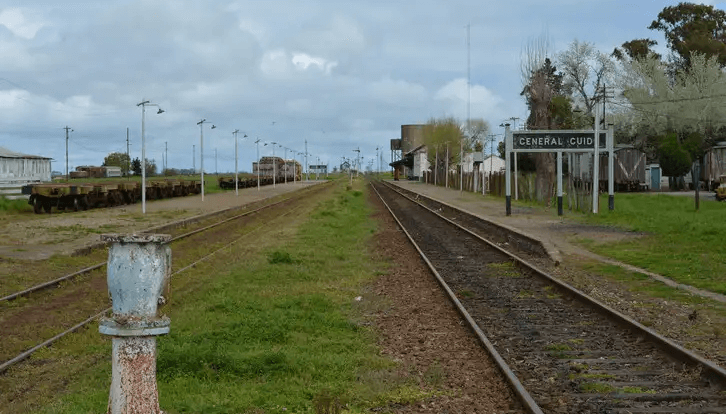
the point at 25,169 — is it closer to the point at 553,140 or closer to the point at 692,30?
the point at 553,140

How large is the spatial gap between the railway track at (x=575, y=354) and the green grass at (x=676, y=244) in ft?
9.62

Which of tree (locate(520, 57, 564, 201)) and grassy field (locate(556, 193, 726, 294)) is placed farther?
tree (locate(520, 57, 564, 201))

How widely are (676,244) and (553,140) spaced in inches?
541

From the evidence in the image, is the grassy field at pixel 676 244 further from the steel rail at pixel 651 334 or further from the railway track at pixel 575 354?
the railway track at pixel 575 354

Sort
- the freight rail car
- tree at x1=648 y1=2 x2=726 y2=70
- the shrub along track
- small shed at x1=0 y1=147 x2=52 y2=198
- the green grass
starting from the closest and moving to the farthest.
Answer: the shrub along track, the green grass, the freight rail car, small shed at x1=0 y1=147 x2=52 y2=198, tree at x1=648 y1=2 x2=726 y2=70

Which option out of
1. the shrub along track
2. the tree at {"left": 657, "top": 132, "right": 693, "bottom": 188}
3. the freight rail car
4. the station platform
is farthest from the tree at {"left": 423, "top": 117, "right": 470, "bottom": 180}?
the shrub along track

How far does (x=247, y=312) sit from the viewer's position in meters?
10.9

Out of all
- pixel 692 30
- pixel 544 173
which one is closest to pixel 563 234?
pixel 544 173

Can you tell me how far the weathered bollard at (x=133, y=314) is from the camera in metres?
4.33

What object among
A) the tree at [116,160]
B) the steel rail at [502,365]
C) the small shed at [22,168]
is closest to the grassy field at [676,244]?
the steel rail at [502,365]

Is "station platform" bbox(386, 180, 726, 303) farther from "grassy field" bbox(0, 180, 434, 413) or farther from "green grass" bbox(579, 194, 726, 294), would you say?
"grassy field" bbox(0, 180, 434, 413)

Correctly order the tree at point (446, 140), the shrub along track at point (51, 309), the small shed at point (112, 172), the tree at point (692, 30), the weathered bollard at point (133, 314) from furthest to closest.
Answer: the small shed at point (112, 172), the tree at point (446, 140), the tree at point (692, 30), the shrub along track at point (51, 309), the weathered bollard at point (133, 314)

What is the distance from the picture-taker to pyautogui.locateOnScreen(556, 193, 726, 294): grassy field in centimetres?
1484

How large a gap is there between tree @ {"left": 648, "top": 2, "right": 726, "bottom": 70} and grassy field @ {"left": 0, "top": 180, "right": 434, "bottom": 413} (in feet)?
236
